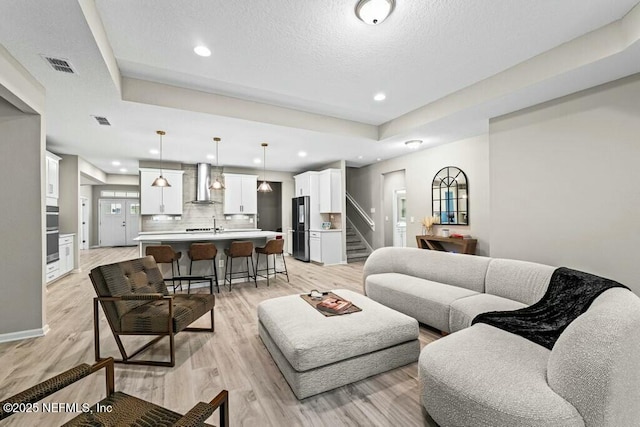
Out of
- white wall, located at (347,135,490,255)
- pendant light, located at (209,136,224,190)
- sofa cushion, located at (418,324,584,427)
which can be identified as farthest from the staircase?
sofa cushion, located at (418,324,584,427)

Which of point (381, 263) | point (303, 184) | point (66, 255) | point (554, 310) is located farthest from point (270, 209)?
point (554, 310)

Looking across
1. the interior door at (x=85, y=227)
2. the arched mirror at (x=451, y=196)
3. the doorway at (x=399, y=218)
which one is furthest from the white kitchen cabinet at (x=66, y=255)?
the arched mirror at (x=451, y=196)

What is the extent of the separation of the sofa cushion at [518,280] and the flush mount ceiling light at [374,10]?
2736 mm

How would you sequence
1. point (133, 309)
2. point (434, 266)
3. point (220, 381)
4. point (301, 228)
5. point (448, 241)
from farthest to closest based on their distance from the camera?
point (301, 228) < point (448, 241) < point (434, 266) < point (133, 309) < point (220, 381)

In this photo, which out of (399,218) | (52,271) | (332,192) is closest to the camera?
(52,271)

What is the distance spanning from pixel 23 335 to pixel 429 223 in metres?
6.50

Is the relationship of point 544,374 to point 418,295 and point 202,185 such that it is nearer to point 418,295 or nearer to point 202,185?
point 418,295

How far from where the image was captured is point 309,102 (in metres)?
4.34

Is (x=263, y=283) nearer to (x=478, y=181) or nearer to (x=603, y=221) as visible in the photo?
(x=478, y=181)

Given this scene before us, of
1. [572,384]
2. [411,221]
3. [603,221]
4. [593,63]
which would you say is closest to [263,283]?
[411,221]

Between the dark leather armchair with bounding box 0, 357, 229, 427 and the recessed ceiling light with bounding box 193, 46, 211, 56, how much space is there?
2848 mm

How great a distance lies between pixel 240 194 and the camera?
801 cm

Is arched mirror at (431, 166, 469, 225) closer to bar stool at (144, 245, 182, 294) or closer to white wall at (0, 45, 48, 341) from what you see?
bar stool at (144, 245, 182, 294)

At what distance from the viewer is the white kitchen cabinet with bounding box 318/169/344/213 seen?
24.0 ft
